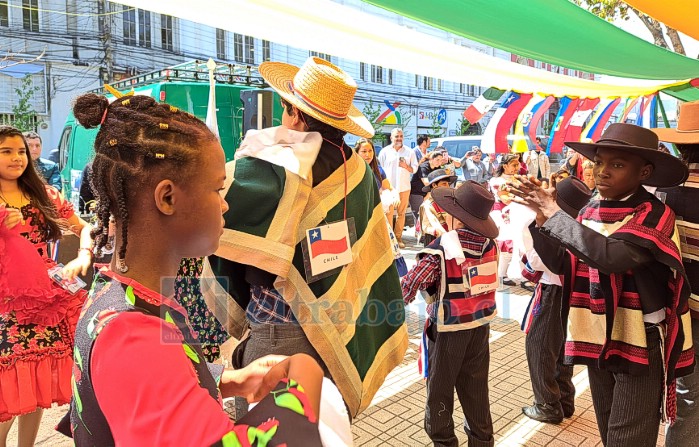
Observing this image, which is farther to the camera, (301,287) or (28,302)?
(28,302)

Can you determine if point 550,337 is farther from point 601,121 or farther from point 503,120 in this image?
point 601,121

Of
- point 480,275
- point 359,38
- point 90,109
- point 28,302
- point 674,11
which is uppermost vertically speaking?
point 674,11

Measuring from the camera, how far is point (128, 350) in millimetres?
888

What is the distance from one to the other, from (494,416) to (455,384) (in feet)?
3.38

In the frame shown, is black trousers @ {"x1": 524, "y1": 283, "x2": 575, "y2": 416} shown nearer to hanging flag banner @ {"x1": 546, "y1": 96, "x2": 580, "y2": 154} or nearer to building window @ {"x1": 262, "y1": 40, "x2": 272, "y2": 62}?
hanging flag banner @ {"x1": 546, "y1": 96, "x2": 580, "y2": 154}

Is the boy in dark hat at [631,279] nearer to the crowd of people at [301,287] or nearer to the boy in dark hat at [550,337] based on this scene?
the crowd of people at [301,287]

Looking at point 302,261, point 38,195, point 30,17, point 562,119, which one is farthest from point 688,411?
point 30,17

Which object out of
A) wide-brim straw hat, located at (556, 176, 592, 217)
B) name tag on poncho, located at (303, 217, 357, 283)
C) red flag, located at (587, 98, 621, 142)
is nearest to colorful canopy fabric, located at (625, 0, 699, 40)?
wide-brim straw hat, located at (556, 176, 592, 217)

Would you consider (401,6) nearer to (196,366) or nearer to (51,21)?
(196,366)

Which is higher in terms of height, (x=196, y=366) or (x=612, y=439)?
(x=196, y=366)

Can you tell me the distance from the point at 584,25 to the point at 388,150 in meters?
7.11

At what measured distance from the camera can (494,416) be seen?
381 cm


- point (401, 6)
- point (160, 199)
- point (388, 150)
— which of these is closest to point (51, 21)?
point (388, 150)

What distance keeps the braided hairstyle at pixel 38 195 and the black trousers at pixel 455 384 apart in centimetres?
246
